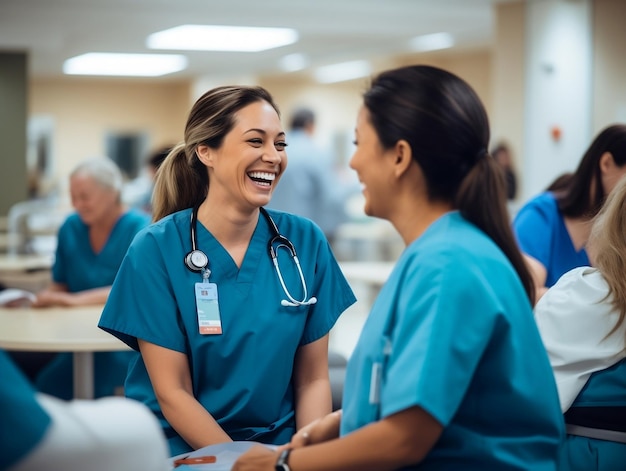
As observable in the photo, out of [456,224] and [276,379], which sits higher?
[456,224]

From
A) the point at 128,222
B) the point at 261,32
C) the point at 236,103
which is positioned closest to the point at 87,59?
the point at 261,32

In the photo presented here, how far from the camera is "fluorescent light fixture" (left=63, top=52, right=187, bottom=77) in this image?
1207cm

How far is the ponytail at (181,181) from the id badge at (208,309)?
27cm

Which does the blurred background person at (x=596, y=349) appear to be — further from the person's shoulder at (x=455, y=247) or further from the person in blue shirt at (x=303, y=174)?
the person in blue shirt at (x=303, y=174)

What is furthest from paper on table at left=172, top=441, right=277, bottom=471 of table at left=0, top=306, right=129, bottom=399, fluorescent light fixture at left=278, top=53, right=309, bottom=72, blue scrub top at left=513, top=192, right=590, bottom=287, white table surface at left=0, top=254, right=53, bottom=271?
fluorescent light fixture at left=278, top=53, right=309, bottom=72

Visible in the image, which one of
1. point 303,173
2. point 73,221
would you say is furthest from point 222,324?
point 303,173

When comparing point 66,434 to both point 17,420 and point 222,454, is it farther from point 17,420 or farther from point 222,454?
point 222,454

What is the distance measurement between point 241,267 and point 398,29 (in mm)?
7848

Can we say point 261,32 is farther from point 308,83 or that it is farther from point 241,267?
point 241,267

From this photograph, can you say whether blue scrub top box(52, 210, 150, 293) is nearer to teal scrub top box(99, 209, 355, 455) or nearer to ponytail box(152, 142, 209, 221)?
ponytail box(152, 142, 209, 221)

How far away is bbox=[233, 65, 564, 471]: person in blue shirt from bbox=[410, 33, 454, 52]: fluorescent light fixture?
889cm

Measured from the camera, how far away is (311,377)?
2131mm

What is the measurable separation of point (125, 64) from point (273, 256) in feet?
38.3

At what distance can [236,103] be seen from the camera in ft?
6.88
